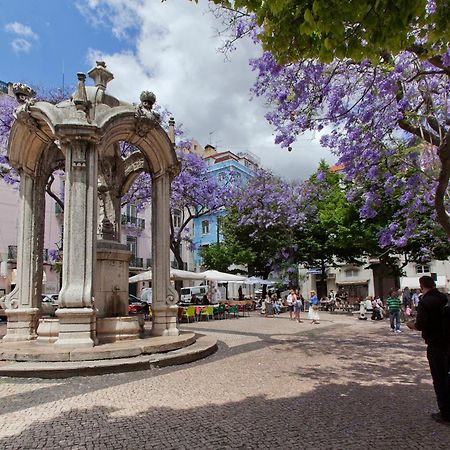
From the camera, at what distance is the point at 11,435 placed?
4.44m

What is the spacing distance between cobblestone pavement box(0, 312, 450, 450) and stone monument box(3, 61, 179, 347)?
200cm

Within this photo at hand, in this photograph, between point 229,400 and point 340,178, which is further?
point 340,178

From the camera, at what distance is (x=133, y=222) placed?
4409 cm

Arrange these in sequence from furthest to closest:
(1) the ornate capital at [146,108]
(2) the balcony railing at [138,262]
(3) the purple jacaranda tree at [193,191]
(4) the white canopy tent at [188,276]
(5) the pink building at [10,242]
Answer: (2) the balcony railing at [138,262], (5) the pink building at [10,242], (3) the purple jacaranda tree at [193,191], (4) the white canopy tent at [188,276], (1) the ornate capital at [146,108]

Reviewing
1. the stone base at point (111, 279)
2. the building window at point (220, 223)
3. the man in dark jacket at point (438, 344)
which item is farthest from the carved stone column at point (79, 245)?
the building window at point (220, 223)

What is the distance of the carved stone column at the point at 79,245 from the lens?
329 inches

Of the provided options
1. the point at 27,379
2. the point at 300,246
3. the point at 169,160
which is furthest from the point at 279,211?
the point at 27,379

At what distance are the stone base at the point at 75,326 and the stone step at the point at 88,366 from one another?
2.49 feet

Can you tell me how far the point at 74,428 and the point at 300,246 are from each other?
28.6 m

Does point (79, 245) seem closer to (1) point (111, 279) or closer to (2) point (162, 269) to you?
(1) point (111, 279)

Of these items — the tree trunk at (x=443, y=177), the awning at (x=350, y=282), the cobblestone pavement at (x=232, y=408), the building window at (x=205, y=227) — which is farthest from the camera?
the awning at (x=350, y=282)

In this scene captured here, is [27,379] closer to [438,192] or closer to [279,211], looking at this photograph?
[438,192]

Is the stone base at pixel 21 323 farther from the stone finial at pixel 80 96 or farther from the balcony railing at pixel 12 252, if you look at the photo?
the balcony railing at pixel 12 252

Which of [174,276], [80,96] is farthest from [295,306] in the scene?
[80,96]
